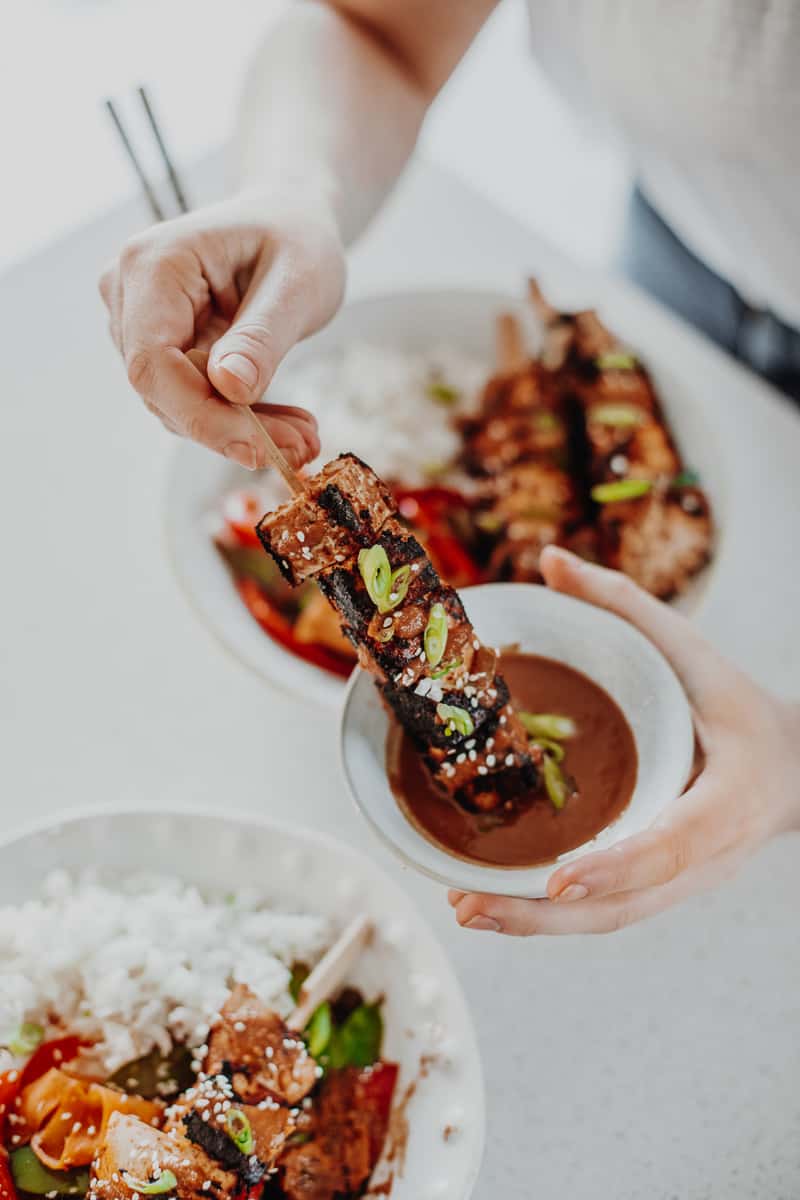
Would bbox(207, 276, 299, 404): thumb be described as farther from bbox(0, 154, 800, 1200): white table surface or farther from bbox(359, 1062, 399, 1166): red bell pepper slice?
bbox(359, 1062, 399, 1166): red bell pepper slice

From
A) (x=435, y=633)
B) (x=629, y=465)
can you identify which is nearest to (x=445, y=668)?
(x=435, y=633)

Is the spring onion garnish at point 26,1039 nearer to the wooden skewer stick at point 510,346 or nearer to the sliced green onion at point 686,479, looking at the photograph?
the sliced green onion at point 686,479

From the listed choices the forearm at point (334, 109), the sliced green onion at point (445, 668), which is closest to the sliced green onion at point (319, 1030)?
the sliced green onion at point (445, 668)

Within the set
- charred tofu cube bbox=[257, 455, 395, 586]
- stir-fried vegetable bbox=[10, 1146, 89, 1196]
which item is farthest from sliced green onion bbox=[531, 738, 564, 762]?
stir-fried vegetable bbox=[10, 1146, 89, 1196]

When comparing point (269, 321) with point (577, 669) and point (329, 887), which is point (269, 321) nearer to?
point (577, 669)

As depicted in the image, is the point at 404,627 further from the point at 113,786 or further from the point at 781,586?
the point at 781,586

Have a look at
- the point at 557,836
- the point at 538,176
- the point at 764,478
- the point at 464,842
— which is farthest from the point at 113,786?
the point at 538,176
